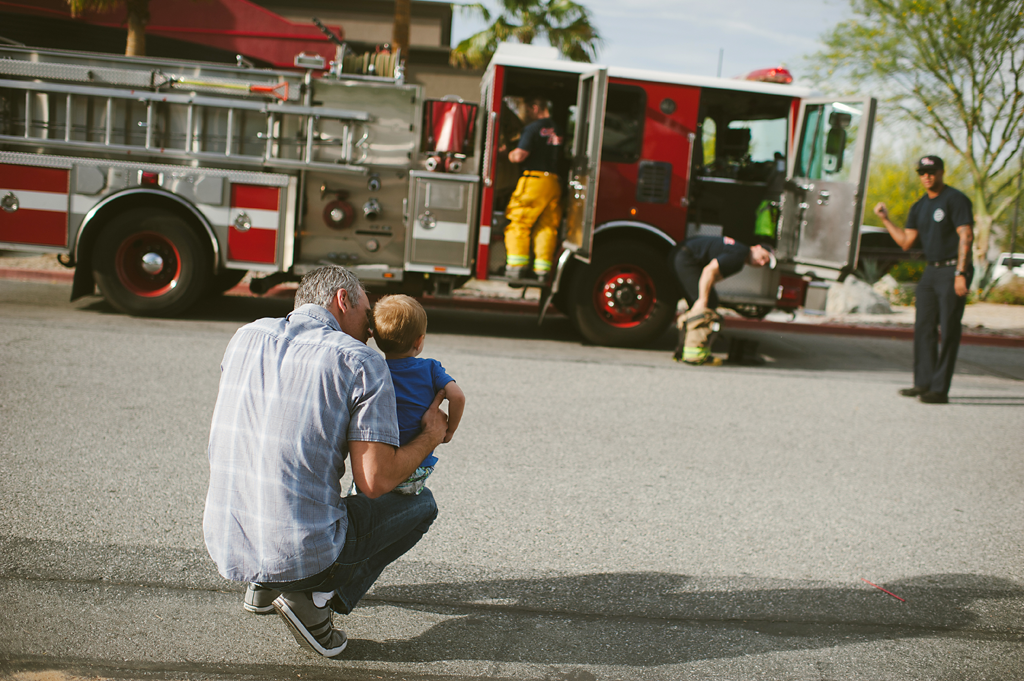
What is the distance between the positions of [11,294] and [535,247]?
5.82 m

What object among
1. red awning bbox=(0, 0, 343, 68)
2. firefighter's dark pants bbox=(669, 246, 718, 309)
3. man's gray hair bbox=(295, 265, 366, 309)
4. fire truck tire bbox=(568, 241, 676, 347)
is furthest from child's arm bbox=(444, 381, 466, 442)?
red awning bbox=(0, 0, 343, 68)

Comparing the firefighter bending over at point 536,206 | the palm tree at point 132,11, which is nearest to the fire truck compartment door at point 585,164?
the firefighter bending over at point 536,206

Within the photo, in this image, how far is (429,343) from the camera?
8.39 metres

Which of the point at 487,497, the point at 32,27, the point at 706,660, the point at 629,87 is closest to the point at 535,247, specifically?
the point at 629,87

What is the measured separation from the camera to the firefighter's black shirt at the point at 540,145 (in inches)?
333

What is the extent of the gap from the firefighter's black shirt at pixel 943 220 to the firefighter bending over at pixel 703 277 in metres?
1.48

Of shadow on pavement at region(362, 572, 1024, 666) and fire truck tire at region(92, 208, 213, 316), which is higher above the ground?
fire truck tire at region(92, 208, 213, 316)

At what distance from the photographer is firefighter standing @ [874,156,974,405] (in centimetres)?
718

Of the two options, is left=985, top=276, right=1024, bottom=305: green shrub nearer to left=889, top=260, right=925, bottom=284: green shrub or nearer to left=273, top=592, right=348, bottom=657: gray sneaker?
left=889, top=260, right=925, bottom=284: green shrub

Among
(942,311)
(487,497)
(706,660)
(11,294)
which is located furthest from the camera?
(11,294)

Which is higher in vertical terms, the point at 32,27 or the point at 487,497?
the point at 32,27

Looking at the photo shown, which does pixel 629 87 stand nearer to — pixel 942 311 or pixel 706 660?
pixel 942 311

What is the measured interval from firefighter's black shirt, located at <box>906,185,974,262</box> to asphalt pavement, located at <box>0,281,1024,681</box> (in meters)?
1.38

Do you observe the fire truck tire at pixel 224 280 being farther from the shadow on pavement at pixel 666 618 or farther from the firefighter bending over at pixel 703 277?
the shadow on pavement at pixel 666 618
